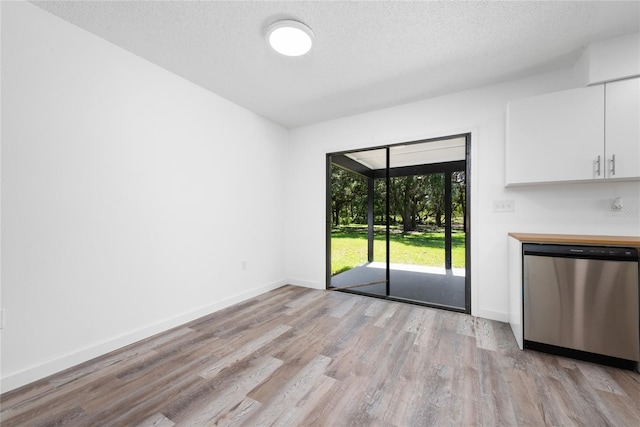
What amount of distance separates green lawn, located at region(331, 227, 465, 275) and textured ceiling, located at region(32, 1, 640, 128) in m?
2.44

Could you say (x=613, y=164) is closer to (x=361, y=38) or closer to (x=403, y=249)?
(x=361, y=38)

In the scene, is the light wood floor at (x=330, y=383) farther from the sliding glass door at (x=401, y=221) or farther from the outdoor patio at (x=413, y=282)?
the sliding glass door at (x=401, y=221)

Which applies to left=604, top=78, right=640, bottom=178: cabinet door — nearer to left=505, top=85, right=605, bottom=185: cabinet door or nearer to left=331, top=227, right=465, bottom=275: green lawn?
left=505, top=85, right=605, bottom=185: cabinet door

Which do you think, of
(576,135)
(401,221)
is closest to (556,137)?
(576,135)

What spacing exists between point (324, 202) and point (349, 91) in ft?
5.16

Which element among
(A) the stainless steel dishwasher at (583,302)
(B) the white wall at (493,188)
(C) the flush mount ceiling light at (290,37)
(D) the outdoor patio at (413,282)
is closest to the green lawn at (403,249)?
(D) the outdoor patio at (413,282)

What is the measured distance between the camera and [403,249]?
5215 mm

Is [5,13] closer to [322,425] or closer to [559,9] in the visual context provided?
[322,425]

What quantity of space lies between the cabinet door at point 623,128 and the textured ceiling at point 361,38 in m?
0.43

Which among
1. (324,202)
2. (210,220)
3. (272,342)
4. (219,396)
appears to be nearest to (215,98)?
(210,220)

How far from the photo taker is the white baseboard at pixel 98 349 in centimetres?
157

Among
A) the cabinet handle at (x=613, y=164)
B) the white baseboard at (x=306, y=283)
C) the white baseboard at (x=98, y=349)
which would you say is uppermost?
the cabinet handle at (x=613, y=164)

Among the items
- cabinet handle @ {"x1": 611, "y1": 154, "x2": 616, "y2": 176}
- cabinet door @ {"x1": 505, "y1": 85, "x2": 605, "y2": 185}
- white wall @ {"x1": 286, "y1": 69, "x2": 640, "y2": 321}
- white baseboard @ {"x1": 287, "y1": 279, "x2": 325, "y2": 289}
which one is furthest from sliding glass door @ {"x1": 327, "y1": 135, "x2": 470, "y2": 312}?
cabinet handle @ {"x1": 611, "y1": 154, "x2": 616, "y2": 176}

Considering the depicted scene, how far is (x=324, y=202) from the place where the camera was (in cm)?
371
